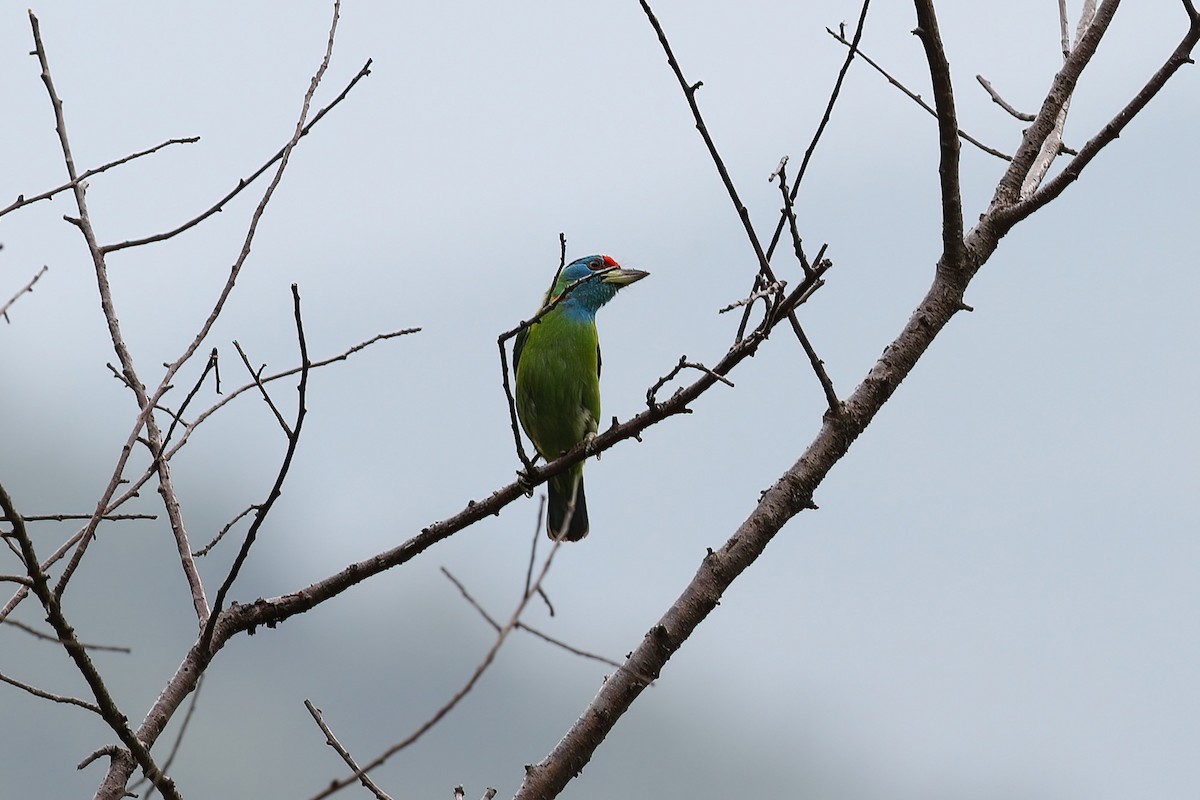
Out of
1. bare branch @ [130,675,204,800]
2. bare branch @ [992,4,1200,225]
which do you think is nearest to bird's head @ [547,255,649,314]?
bare branch @ [992,4,1200,225]

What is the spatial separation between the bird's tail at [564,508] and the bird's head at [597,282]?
0.98 m

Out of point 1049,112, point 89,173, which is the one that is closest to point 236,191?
point 89,173

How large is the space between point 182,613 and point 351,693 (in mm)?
26935

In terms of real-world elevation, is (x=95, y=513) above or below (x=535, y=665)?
below

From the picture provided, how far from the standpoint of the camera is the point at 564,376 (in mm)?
7137

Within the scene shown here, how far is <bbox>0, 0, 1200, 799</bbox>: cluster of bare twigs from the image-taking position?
3273mm

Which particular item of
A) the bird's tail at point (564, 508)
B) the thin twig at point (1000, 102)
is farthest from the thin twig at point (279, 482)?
the bird's tail at point (564, 508)

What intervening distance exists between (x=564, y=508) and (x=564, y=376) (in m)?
0.93

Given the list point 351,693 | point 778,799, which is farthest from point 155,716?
point 778,799

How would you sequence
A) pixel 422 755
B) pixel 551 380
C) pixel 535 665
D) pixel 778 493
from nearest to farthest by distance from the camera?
1. pixel 778 493
2. pixel 551 380
3. pixel 422 755
4. pixel 535 665

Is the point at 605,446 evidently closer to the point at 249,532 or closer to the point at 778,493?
the point at 778,493

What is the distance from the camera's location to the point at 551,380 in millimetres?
7141

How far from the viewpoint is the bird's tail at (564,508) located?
7340 mm

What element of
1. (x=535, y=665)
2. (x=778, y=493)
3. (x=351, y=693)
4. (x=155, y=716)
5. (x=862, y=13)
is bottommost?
(x=155, y=716)
